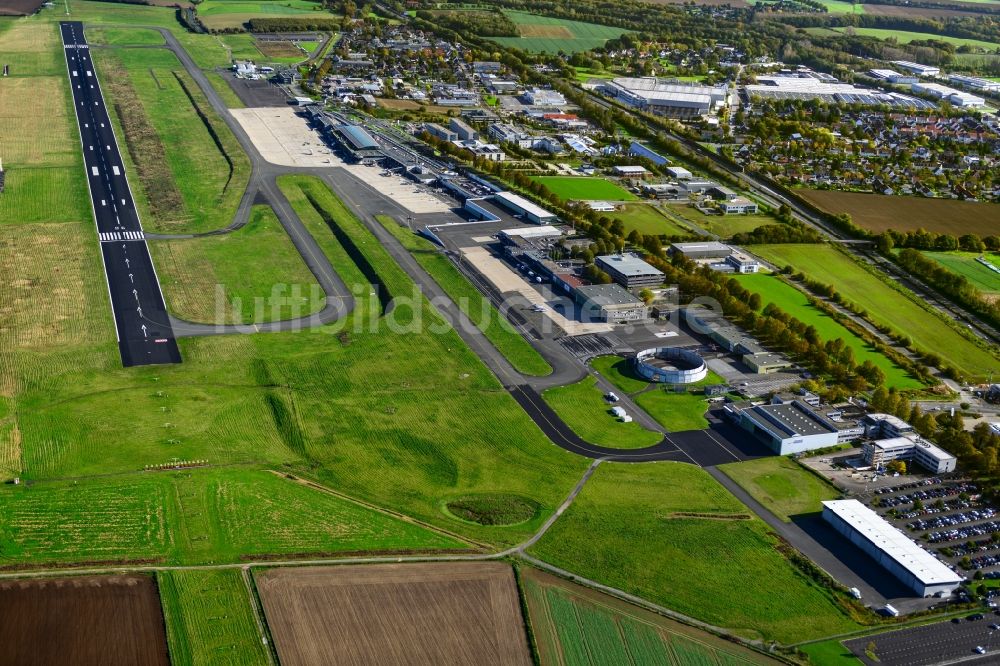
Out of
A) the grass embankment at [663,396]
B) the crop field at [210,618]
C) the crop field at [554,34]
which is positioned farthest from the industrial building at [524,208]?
the crop field at [554,34]

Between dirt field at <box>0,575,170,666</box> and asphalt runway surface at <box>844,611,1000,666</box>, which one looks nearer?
dirt field at <box>0,575,170,666</box>

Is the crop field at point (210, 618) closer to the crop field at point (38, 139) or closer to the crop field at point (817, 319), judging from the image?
the crop field at point (817, 319)

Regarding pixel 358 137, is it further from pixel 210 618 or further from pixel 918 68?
pixel 918 68

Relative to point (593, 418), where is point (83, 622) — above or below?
below

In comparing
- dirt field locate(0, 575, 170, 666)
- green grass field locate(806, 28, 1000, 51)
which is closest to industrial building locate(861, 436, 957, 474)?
dirt field locate(0, 575, 170, 666)

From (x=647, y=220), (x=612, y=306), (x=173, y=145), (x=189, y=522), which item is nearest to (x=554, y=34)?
(x=173, y=145)

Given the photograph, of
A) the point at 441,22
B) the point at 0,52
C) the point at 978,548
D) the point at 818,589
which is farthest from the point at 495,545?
the point at 441,22

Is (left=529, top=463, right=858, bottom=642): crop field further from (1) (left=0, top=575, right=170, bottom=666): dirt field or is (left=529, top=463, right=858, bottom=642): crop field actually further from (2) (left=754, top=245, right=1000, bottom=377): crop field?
(2) (left=754, top=245, right=1000, bottom=377): crop field
